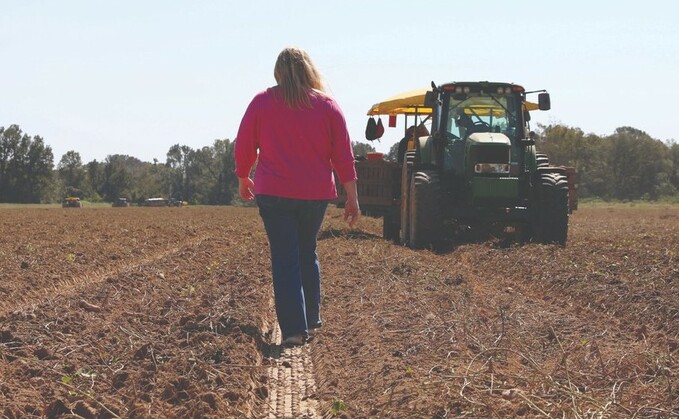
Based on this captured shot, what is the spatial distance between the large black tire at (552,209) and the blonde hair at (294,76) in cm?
840

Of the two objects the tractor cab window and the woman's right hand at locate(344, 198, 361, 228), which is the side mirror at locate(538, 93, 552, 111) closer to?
the tractor cab window

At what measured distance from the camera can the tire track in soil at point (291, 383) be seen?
4.51 m

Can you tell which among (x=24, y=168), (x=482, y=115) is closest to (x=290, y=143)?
(x=482, y=115)

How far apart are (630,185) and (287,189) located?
81009 millimetres

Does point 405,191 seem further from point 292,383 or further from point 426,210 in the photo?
point 292,383

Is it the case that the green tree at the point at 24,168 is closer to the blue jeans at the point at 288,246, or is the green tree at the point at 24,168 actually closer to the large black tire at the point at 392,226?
the large black tire at the point at 392,226

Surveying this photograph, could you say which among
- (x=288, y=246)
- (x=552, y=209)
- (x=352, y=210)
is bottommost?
(x=288, y=246)

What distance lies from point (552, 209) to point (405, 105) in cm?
431

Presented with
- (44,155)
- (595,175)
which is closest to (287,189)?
(595,175)

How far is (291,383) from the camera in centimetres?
516

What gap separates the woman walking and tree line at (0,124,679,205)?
49.0 metres

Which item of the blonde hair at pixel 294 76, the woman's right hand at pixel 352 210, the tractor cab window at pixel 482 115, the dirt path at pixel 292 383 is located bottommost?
the dirt path at pixel 292 383

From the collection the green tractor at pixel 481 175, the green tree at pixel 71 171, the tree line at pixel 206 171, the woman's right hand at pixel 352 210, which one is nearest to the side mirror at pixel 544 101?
the green tractor at pixel 481 175

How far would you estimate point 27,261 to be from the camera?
39.2 feet
